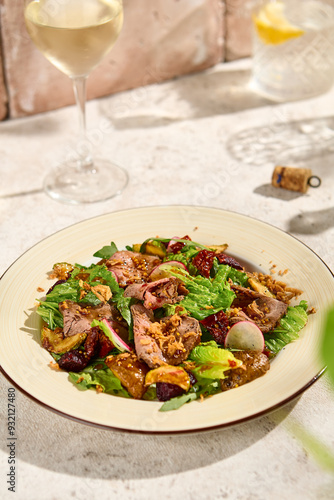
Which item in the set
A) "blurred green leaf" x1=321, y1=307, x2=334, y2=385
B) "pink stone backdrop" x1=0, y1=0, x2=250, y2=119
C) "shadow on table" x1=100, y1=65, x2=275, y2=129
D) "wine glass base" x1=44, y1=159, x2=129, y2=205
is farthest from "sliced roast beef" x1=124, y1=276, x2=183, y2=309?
"pink stone backdrop" x1=0, y1=0, x2=250, y2=119

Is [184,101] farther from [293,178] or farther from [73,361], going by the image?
[73,361]

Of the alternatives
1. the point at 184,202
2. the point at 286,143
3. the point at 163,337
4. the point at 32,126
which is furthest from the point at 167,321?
the point at 32,126

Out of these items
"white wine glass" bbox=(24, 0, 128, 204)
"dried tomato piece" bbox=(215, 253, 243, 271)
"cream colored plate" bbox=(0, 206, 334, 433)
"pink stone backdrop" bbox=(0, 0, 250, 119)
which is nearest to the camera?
"cream colored plate" bbox=(0, 206, 334, 433)

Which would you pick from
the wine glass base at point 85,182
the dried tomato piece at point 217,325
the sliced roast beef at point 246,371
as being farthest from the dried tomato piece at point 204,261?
the wine glass base at point 85,182

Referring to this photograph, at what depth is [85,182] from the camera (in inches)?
72.0

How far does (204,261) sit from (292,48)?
43.6 inches

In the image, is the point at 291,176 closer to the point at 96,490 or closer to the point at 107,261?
the point at 107,261

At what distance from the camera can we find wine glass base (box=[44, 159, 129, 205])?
1767 mm

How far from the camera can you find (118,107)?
2.22 m

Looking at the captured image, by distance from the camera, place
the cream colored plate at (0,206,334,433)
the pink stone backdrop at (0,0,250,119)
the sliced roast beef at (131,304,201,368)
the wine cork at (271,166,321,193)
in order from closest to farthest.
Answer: the cream colored plate at (0,206,334,433), the sliced roast beef at (131,304,201,368), the wine cork at (271,166,321,193), the pink stone backdrop at (0,0,250,119)

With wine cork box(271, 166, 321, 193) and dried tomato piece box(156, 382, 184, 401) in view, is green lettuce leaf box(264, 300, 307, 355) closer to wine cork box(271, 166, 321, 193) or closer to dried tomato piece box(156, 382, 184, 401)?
dried tomato piece box(156, 382, 184, 401)

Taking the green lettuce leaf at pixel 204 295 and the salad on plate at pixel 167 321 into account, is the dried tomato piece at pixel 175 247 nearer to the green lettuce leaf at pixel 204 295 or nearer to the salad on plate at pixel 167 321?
the salad on plate at pixel 167 321

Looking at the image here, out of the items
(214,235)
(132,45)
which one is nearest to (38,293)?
(214,235)

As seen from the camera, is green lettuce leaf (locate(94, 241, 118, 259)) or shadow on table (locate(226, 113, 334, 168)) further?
shadow on table (locate(226, 113, 334, 168))
